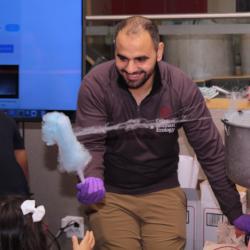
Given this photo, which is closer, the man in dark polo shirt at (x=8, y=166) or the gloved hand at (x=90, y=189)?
the gloved hand at (x=90, y=189)

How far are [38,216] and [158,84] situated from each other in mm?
705

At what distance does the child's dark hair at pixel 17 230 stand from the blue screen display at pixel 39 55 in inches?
35.9

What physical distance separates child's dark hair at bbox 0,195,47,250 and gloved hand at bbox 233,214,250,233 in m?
0.72

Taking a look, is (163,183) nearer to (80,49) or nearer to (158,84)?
(158,84)

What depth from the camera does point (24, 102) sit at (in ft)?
6.16

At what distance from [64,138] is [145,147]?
0.51m

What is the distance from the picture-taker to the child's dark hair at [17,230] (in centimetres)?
98

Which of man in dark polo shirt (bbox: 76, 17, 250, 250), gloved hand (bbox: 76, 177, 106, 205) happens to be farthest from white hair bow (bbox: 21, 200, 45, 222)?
man in dark polo shirt (bbox: 76, 17, 250, 250)

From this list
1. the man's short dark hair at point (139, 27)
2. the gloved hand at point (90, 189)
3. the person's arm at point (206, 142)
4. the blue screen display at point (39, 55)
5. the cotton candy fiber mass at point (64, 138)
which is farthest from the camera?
the blue screen display at point (39, 55)

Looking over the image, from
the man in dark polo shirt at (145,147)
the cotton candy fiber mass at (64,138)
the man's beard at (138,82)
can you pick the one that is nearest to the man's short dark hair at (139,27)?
the man in dark polo shirt at (145,147)

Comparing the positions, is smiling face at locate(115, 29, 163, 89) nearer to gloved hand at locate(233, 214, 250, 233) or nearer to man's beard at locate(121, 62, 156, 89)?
man's beard at locate(121, 62, 156, 89)

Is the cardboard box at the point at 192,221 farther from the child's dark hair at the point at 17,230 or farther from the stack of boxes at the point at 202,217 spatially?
the child's dark hair at the point at 17,230

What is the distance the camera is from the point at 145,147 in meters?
1.35

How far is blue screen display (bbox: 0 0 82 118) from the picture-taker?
1797mm
